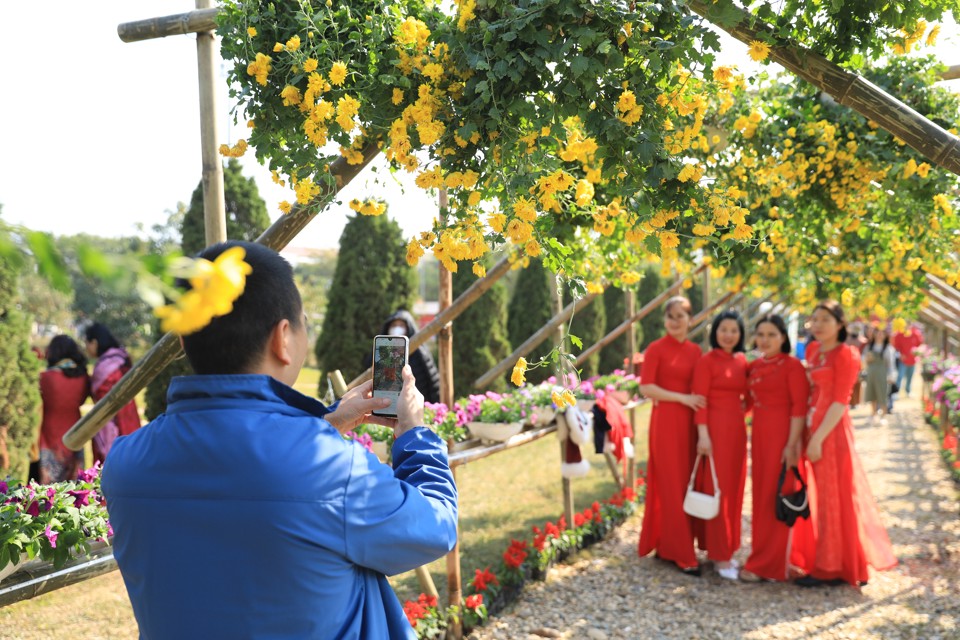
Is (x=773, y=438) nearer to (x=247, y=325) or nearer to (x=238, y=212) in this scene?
(x=247, y=325)

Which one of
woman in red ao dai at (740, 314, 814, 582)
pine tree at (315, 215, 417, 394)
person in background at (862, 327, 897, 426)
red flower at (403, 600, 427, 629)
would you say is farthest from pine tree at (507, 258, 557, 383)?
red flower at (403, 600, 427, 629)

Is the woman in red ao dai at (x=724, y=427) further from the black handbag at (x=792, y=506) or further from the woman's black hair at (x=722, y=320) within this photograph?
the black handbag at (x=792, y=506)

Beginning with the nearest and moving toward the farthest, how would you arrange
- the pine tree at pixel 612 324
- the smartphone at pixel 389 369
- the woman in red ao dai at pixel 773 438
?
1. the smartphone at pixel 389 369
2. the woman in red ao dai at pixel 773 438
3. the pine tree at pixel 612 324

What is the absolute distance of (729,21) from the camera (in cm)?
174

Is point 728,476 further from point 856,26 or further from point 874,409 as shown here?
point 874,409

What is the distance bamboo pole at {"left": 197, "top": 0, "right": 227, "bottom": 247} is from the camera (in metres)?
2.63

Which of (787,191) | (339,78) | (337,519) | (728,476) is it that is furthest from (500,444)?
(337,519)

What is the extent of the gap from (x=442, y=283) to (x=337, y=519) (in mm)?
2924

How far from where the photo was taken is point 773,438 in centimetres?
450

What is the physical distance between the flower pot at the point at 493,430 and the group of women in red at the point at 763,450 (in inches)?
44.4

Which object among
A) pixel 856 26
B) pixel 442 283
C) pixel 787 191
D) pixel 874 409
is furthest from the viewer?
pixel 874 409

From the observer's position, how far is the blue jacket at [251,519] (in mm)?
1061

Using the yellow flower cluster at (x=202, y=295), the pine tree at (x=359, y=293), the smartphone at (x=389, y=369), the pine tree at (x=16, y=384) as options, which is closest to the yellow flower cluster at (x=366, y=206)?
the smartphone at (x=389, y=369)

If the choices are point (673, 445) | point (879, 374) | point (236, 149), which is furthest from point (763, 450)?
point (879, 374)
